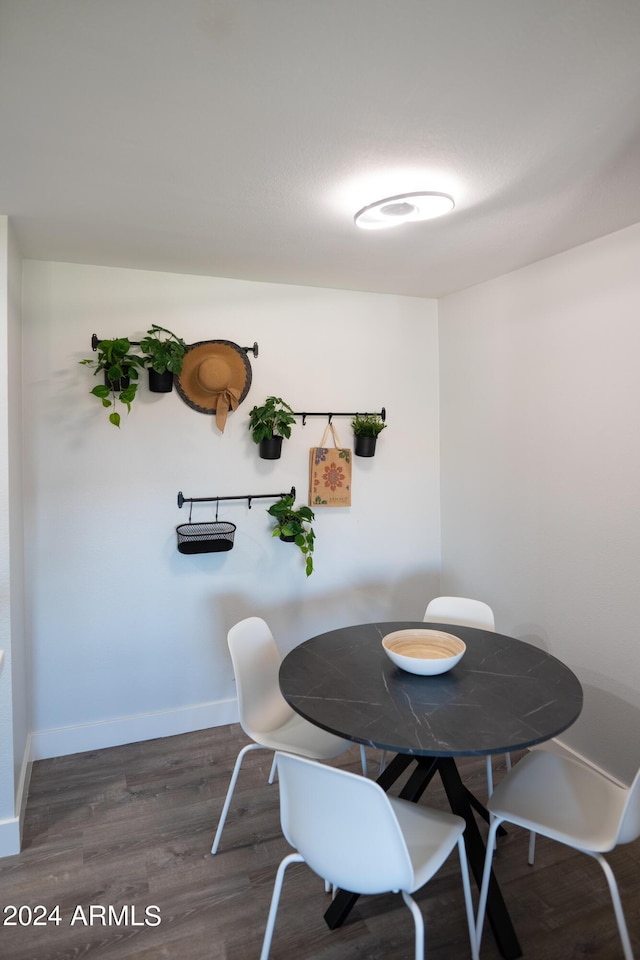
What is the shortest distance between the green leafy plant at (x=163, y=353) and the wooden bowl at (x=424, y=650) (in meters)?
1.61

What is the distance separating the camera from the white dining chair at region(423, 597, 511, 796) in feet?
8.26

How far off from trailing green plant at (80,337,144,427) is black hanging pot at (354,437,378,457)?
49.5 inches

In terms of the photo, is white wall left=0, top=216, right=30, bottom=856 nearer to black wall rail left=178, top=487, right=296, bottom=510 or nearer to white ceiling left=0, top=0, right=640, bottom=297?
white ceiling left=0, top=0, right=640, bottom=297

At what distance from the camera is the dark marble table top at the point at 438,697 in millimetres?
1525

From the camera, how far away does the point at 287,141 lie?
1571 millimetres

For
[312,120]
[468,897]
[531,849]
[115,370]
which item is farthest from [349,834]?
[115,370]

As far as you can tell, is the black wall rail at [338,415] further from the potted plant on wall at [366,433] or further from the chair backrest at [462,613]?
the chair backrest at [462,613]

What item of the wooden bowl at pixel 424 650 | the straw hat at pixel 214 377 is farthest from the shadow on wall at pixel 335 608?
the wooden bowl at pixel 424 650

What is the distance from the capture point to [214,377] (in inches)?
111

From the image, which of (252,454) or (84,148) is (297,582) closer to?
(252,454)

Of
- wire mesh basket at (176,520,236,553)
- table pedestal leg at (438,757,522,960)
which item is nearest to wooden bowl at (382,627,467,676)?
table pedestal leg at (438,757,522,960)

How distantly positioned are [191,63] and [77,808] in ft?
8.93

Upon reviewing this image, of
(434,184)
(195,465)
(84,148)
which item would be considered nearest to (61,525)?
(195,465)

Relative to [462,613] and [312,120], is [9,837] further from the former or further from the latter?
[312,120]
